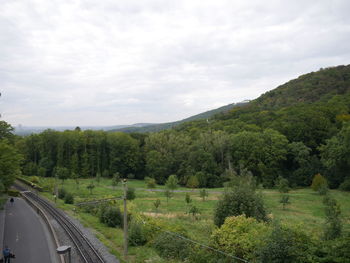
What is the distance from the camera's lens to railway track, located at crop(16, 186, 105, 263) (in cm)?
1750

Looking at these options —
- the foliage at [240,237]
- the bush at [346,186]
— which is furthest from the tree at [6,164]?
the bush at [346,186]

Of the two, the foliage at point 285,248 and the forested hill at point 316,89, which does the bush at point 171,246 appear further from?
the forested hill at point 316,89

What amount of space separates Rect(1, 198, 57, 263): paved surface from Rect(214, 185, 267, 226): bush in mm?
12421

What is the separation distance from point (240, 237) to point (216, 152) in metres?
49.4

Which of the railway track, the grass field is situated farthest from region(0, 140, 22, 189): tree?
the grass field

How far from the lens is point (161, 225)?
1927 centimetres

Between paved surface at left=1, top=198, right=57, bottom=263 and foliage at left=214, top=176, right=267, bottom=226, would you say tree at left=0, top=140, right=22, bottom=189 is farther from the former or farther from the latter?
foliage at left=214, top=176, right=267, bottom=226

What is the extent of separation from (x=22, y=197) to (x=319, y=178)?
49510mm

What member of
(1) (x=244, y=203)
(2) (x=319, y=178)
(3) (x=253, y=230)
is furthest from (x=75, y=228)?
(2) (x=319, y=178)

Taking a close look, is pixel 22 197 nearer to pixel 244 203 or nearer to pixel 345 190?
pixel 244 203

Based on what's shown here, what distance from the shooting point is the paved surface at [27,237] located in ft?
61.5

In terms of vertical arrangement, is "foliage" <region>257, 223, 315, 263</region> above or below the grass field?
above

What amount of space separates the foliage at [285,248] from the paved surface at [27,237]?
50.0 ft

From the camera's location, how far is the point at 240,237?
1273cm
